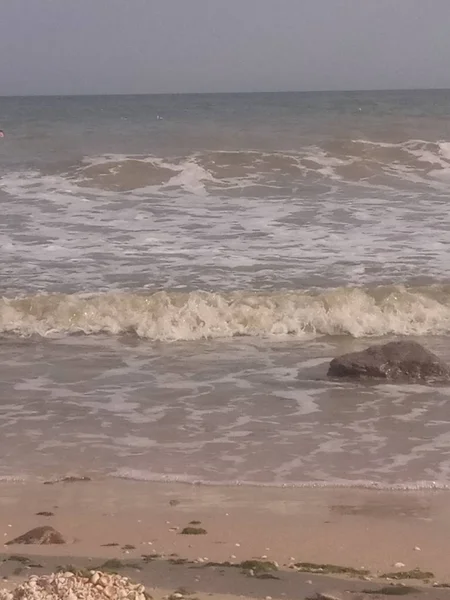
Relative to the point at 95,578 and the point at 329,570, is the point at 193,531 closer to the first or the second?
the point at 329,570

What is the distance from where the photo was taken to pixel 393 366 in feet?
22.7

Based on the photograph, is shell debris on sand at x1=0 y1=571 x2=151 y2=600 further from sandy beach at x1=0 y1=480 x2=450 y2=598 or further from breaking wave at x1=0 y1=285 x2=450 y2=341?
breaking wave at x1=0 y1=285 x2=450 y2=341

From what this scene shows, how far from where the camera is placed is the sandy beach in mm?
3598

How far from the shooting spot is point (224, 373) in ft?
23.6

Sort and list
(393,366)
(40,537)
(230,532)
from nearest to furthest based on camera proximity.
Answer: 1. (40,537)
2. (230,532)
3. (393,366)

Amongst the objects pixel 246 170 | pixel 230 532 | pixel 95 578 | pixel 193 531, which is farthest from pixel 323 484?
pixel 246 170

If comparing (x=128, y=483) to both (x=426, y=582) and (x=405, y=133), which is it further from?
(x=405, y=133)

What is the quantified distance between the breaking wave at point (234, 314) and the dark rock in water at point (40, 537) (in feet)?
14.6

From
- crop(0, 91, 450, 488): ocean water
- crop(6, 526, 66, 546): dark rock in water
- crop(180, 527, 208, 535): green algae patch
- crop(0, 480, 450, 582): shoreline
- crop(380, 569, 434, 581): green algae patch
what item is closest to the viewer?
crop(380, 569, 434, 581): green algae patch

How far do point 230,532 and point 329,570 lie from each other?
2.05 ft

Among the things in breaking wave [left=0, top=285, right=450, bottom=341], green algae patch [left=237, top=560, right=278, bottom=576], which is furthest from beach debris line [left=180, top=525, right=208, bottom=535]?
breaking wave [left=0, top=285, right=450, bottom=341]

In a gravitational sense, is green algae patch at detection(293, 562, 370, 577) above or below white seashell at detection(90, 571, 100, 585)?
below

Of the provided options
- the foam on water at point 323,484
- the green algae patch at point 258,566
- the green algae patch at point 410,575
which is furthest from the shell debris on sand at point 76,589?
the foam on water at point 323,484

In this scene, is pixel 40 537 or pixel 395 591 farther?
pixel 40 537
